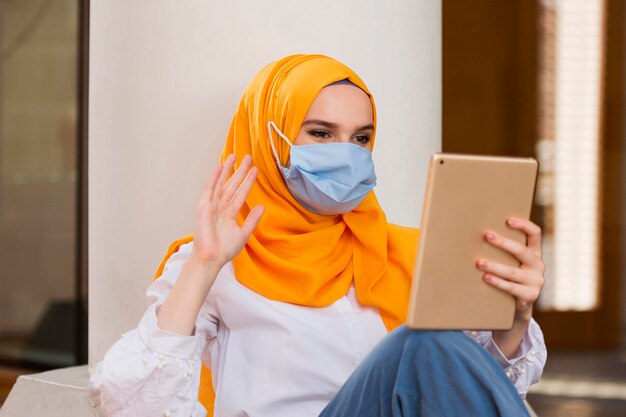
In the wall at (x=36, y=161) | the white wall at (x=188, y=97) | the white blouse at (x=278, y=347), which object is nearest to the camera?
the white blouse at (x=278, y=347)

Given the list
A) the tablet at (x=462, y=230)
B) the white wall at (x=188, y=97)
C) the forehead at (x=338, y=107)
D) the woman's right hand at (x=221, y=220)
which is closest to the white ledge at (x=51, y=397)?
the white wall at (x=188, y=97)

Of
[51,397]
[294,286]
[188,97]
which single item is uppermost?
[188,97]

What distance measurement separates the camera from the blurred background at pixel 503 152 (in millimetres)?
4102

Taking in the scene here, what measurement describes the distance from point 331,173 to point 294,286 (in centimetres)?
22

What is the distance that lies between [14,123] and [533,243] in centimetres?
324

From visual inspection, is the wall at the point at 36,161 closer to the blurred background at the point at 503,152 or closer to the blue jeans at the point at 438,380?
the blurred background at the point at 503,152

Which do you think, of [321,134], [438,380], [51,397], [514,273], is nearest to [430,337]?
[438,380]

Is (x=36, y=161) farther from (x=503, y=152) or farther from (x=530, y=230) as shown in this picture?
(x=530, y=230)

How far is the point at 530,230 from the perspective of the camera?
1455 mm

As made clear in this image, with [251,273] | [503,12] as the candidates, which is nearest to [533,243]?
A: [251,273]

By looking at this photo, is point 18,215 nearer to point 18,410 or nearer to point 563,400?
point 18,410

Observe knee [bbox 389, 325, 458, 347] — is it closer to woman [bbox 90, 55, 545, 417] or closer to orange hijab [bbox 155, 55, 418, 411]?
woman [bbox 90, 55, 545, 417]

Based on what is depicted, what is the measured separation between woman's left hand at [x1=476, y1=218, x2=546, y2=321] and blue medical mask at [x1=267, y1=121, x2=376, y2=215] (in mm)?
357

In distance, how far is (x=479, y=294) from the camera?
1.43 meters
